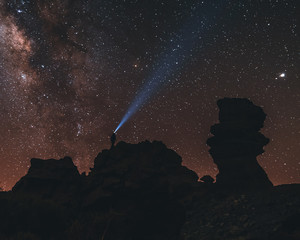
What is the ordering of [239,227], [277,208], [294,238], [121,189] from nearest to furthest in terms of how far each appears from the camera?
1. [294,238]
2. [239,227]
3. [277,208]
4. [121,189]

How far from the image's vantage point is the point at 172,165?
27500 mm

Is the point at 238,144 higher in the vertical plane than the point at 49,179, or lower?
higher

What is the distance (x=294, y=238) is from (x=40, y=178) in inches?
967

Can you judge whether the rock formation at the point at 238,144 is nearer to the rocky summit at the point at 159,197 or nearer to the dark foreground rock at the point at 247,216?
the rocky summit at the point at 159,197

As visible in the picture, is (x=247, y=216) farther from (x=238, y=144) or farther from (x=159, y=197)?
(x=238, y=144)

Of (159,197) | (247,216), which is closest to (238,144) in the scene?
(247,216)

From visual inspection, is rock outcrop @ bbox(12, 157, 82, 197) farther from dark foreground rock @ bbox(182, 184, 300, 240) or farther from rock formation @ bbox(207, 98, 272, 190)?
rock formation @ bbox(207, 98, 272, 190)

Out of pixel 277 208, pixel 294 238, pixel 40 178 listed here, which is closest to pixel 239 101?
pixel 277 208

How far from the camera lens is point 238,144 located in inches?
1180

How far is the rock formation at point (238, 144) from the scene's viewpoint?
1108 inches

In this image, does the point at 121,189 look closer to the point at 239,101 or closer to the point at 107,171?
the point at 107,171

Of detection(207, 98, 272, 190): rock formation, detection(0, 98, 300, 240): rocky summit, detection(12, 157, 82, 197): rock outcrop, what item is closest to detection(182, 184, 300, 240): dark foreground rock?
detection(0, 98, 300, 240): rocky summit

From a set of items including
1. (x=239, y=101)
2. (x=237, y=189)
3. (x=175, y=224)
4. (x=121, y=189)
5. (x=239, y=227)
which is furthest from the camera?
(x=239, y=101)

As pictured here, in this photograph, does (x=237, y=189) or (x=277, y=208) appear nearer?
(x=277, y=208)
